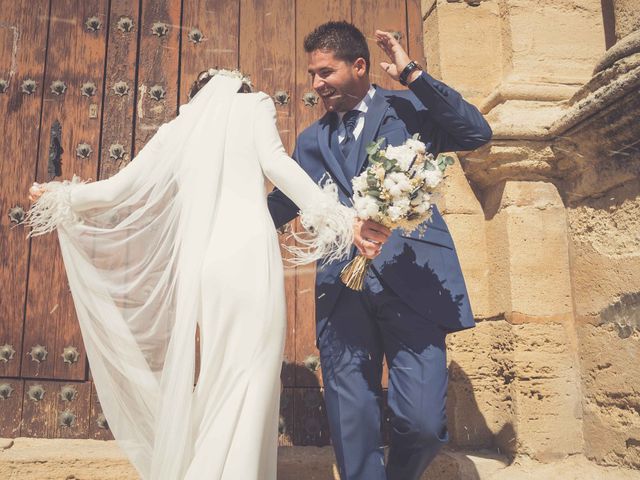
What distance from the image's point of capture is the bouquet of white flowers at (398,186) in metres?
2.03

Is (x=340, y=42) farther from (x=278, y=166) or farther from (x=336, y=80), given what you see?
(x=278, y=166)

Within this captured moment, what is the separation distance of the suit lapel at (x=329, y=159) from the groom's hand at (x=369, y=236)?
0.84ft

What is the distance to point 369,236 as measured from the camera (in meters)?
2.10

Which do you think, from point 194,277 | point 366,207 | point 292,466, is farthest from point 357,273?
point 292,466

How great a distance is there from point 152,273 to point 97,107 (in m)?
1.40

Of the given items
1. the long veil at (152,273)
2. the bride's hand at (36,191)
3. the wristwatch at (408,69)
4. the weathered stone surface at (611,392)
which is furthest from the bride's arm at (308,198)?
the weathered stone surface at (611,392)

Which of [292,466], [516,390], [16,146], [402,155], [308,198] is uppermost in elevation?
[16,146]

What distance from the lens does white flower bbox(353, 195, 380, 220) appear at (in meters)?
2.04

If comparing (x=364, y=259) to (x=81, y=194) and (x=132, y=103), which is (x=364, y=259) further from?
(x=132, y=103)

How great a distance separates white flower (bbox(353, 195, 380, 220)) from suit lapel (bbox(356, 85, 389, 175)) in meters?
0.31

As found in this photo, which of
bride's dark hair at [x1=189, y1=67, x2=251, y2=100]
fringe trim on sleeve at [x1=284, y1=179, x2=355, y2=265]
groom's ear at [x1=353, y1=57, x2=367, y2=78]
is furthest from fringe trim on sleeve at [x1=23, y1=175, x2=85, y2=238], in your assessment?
groom's ear at [x1=353, y1=57, x2=367, y2=78]

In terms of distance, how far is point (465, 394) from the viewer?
2.94 metres

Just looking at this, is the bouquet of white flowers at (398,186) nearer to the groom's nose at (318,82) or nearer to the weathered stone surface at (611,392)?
the groom's nose at (318,82)

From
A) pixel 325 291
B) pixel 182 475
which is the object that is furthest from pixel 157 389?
pixel 325 291
